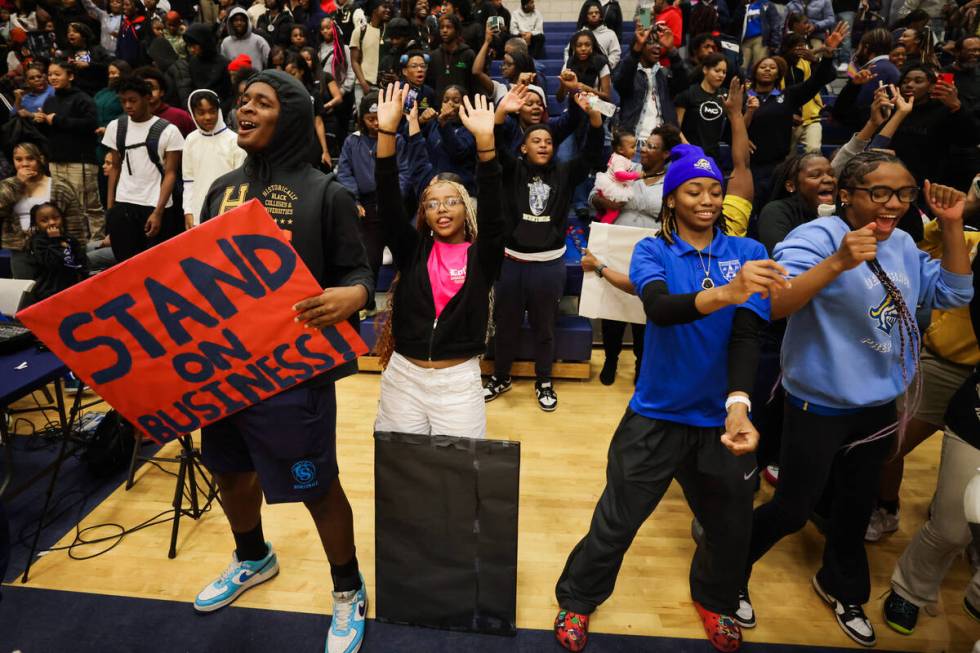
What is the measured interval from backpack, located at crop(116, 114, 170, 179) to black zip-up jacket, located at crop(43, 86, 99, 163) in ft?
4.99

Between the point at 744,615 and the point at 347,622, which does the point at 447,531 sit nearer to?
the point at 347,622

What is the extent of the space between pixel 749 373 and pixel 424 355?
115cm

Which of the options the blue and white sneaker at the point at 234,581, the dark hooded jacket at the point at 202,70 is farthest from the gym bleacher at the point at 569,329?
the dark hooded jacket at the point at 202,70

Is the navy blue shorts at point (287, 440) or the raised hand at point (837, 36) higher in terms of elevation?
the raised hand at point (837, 36)

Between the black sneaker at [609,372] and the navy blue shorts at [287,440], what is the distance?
9.26 feet

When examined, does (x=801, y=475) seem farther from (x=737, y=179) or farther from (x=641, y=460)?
(x=737, y=179)

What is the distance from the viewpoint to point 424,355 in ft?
7.66

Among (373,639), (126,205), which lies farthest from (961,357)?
(126,205)

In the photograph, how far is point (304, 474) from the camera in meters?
2.00

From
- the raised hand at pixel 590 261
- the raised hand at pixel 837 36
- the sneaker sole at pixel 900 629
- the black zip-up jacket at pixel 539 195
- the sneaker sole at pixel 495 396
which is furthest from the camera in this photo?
the raised hand at pixel 837 36

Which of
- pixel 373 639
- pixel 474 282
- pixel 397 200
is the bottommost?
pixel 373 639

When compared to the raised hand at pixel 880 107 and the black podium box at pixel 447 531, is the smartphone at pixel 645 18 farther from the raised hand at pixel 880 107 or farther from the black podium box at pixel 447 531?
the black podium box at pixel 447 531

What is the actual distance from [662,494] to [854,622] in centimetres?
102

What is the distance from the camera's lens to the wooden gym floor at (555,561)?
2.42 m
